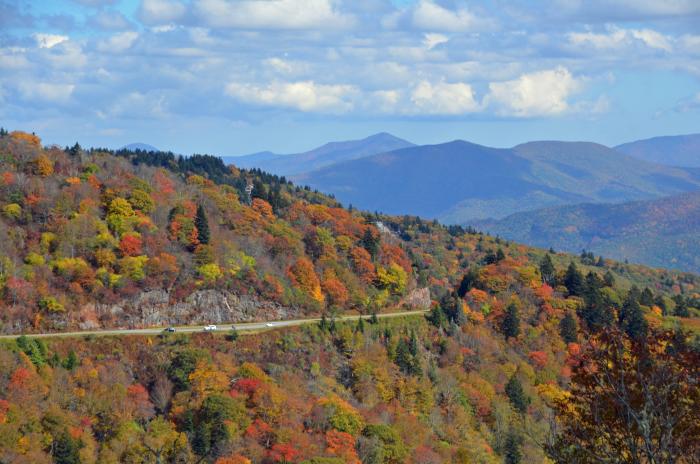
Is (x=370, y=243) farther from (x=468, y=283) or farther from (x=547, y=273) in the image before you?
(x=547, y=273)

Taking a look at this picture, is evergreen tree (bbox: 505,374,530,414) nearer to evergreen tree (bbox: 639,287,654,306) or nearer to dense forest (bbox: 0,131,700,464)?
dense forest (bbox: 0,131,700,464)

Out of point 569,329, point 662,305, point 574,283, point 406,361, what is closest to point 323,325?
point 406,361

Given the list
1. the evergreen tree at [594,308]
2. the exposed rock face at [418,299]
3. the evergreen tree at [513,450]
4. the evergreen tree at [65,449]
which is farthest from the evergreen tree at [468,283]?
the evergreen tree at [65,449]

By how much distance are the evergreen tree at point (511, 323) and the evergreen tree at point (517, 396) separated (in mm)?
10936

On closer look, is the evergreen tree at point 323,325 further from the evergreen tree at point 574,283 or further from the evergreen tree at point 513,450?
the evergreen tree at point 574,283

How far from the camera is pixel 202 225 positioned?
8644cm

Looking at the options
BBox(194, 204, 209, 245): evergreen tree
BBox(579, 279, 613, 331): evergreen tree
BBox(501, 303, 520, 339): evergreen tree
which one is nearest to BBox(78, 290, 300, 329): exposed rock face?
BBox(194, 204, 209, 245): evergreen tree

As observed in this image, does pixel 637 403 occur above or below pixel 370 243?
above

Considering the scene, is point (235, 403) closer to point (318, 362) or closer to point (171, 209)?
point (318, 362)

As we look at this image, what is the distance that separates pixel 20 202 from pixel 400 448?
40520 mm

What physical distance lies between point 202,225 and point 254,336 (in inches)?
629

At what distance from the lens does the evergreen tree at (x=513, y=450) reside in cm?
6964

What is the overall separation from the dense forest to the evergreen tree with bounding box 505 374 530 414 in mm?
124

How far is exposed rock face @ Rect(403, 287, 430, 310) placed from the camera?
318 ft
